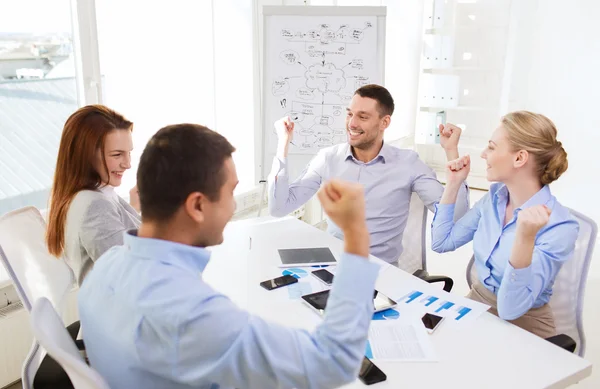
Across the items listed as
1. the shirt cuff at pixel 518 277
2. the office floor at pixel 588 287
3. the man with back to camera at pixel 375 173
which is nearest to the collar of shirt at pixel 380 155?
the man with back to camera at pixel 375 173

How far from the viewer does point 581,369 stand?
132cm

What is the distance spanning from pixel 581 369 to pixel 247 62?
285cm

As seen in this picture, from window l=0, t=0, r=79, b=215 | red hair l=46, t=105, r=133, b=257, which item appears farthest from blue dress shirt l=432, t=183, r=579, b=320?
window l=0, t=0, r=79, b=215

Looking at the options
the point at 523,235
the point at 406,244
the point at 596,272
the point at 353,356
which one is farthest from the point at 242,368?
the point at 596,272

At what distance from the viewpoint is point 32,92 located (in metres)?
2.47

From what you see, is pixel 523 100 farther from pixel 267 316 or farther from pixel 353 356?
pixel 353 356

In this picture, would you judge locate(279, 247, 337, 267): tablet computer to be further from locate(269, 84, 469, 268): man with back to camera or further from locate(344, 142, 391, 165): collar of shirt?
locate(344, 142, 391, 165): collar of shirt

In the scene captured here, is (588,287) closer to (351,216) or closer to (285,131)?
(285,131)

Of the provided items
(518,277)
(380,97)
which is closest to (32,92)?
(380,97)

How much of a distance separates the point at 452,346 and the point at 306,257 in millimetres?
745

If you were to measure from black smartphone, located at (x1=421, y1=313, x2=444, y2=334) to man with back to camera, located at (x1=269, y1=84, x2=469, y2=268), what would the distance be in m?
0.89

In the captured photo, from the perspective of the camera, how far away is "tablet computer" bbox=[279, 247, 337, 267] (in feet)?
6.47

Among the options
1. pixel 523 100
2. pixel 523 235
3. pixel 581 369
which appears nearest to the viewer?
pixel 581 369

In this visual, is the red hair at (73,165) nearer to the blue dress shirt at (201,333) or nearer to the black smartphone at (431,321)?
the blue dress shirt at (201,333)
